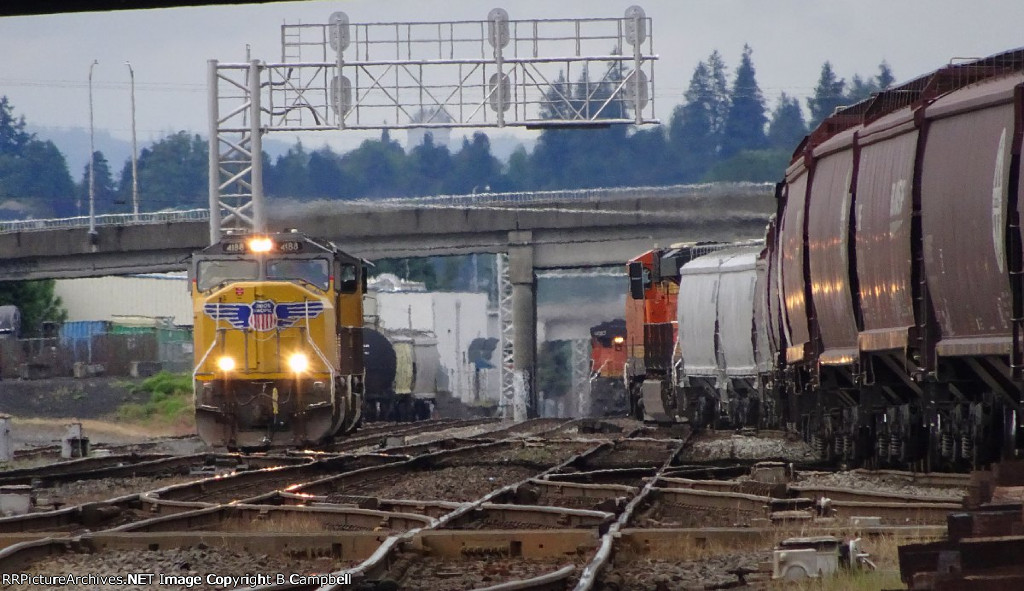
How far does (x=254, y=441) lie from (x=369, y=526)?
11.2 m

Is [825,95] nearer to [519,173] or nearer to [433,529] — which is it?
[519,173]

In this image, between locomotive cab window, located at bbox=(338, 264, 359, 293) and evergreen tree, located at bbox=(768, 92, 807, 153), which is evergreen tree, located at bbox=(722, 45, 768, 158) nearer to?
evergreen tree, located at bbox=(768, 92, 807, 153)

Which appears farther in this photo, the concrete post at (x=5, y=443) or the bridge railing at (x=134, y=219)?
the bridge railing at (x=134, y=219)

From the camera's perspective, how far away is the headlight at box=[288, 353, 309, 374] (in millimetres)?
22859

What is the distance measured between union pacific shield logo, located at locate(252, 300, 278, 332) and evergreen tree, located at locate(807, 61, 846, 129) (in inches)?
5207

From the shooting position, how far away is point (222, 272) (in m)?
23.1

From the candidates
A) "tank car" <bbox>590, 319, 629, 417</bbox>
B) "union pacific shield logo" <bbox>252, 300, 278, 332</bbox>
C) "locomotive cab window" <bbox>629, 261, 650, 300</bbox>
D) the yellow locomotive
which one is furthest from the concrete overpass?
"union pacific shield logo" <bbox>252, 300, 278, 332</bbox>

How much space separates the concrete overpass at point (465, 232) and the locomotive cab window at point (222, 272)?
90.8 feet

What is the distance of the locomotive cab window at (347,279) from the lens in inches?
921

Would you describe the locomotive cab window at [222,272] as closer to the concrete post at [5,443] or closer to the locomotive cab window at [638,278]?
the concrete post at [5,443]

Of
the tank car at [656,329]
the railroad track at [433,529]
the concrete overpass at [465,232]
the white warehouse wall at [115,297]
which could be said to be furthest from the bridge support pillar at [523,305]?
the railroad track at [433,529]

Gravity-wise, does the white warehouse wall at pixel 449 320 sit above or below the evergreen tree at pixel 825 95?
below

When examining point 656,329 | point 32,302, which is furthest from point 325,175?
point 656,329

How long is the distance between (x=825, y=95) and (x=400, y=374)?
111m
